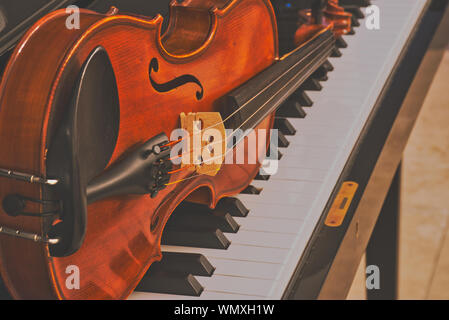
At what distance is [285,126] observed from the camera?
Result: 1.38 m

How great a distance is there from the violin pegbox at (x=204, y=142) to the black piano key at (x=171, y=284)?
0.17 m

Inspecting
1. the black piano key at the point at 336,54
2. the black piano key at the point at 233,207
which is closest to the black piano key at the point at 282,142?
the black piano key at the point at 233,207

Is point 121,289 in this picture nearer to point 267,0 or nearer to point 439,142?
point 267,0

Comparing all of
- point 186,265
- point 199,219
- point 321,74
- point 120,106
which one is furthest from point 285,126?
point 120,106

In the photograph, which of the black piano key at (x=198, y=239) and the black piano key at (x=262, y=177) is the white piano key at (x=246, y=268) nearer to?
the black piano key at (x=198, y=239)

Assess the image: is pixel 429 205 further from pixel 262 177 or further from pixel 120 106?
pixel 120 106

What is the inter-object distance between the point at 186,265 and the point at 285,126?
51 centimetres

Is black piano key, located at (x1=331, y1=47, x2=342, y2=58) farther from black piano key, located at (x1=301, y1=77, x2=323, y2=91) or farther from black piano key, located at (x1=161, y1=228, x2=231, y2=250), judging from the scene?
black piano key, located at (x1=161, y1=228, x2=231, y2=250)

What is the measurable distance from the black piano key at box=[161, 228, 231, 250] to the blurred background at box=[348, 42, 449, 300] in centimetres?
158

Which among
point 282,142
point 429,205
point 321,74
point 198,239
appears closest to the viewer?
point 198,239

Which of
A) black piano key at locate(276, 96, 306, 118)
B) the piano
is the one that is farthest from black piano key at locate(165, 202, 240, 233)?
black piano key at locate(276, 96, 306, 118)

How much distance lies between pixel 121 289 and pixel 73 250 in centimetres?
17

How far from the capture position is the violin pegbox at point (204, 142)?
0.96 metres
